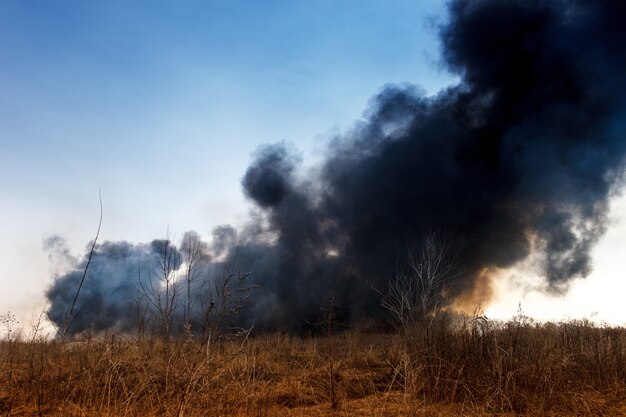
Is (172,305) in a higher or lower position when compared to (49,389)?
higher

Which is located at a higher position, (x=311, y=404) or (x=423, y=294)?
(x=423, y=294)

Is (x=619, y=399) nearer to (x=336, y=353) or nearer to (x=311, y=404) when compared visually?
(x=311, y=404)

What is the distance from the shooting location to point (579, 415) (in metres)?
7.82

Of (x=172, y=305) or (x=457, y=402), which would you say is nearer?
(x=172, y=305)

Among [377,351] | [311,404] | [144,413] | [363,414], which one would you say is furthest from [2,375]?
[377,351]

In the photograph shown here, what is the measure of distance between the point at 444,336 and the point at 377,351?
25.9ft

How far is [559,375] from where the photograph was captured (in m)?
9.56

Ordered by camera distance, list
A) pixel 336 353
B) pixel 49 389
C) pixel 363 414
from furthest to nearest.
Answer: pixel 336 353, pixel 49 389, pixel 363 414

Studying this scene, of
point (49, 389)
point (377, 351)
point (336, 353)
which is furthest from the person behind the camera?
point (377, 351)

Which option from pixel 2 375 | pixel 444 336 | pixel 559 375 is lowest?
pixel 2 375

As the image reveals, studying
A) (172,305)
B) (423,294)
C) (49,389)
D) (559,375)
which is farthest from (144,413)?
(423,294)

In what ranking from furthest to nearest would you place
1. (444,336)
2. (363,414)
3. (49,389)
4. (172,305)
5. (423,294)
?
(423,294) < (444,336) < (49,389) < (363,414) < (172,305)

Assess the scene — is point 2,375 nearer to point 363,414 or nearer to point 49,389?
point 49,389

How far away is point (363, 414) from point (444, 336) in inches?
139
